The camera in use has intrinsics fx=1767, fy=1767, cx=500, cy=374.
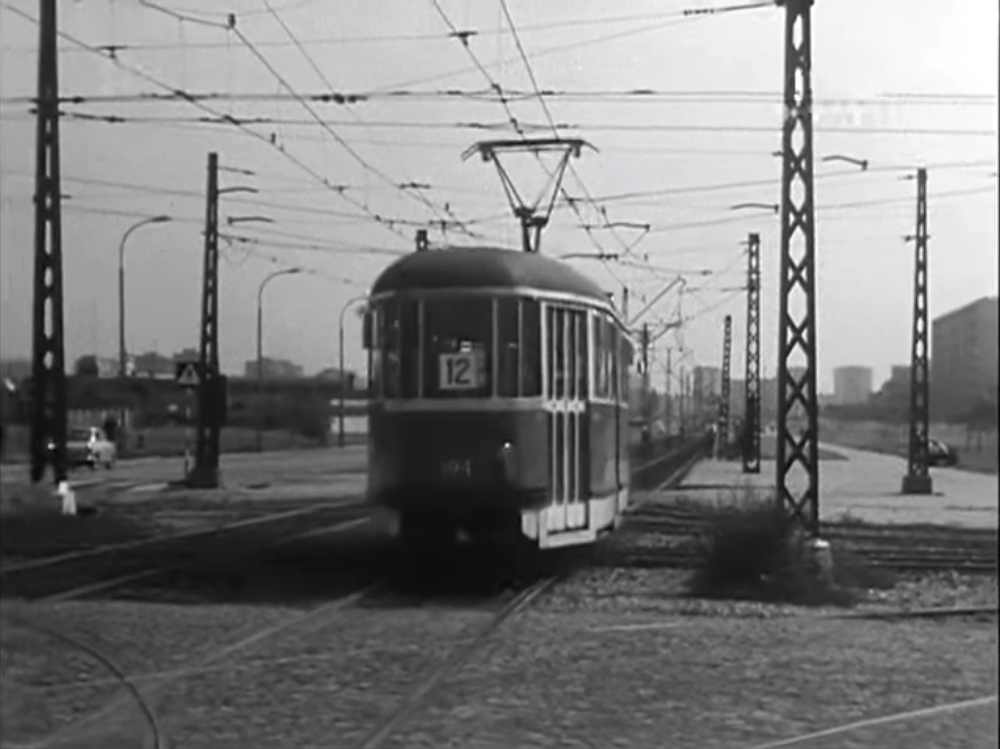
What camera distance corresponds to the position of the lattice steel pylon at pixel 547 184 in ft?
20.7

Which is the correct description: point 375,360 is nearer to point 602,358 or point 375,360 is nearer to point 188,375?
point 188,375

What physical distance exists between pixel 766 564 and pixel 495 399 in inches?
61.5

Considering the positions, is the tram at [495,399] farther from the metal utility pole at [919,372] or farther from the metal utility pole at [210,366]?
the metal utility pole at [919,372]

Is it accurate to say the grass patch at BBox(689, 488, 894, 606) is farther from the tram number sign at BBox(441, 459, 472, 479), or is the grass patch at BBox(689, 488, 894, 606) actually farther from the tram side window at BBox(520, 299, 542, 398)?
the tram number sign at BBox(441, 459, 472, 479)

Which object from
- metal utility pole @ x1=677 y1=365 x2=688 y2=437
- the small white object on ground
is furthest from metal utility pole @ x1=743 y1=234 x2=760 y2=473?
the small white object on ground

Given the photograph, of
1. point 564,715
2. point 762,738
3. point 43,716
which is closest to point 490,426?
point 564,715

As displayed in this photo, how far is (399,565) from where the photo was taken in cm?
658

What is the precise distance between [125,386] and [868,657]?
316 cm

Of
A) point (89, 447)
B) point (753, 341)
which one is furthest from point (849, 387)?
point (89, 447)

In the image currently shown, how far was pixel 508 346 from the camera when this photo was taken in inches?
268

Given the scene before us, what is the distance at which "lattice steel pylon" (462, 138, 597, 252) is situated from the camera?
630cm

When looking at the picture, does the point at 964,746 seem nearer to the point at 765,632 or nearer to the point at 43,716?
the point at 765,632

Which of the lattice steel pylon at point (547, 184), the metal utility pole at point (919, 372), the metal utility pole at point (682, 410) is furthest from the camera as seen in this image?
the metal utility pole at point (682, 410)

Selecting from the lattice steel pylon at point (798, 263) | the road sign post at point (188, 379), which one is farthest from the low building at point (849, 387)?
the road sign post at point (188, 379)
